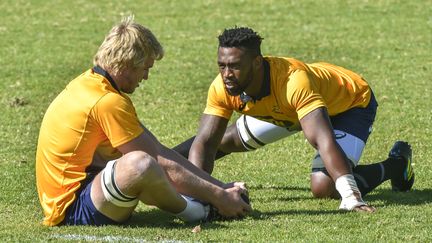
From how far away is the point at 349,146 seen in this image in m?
9.46

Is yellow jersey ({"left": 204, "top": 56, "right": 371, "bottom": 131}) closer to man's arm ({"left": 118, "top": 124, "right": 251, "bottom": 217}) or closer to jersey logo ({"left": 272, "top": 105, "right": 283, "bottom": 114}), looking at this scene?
jersey logo ({"left": 272, "top": 105, "right": 283, "bottom": 114})

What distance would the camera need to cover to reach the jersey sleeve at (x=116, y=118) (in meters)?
7.61

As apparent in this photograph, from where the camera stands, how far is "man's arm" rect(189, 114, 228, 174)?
30.6ft

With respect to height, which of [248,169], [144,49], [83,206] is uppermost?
[144,49]

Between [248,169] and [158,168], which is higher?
[158,168]

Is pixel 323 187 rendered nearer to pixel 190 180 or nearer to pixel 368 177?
pixel 368 177

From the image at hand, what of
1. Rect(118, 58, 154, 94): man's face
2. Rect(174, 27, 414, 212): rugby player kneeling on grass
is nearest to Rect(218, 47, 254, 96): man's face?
Rect(174, 27, 414, 212): rugby player kneeling on grass

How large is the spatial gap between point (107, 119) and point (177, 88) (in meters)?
7.60

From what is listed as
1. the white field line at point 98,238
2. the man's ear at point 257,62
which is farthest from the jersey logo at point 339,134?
the white field line at point 98,238

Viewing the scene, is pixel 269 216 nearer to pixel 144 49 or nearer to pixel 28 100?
pixel 144 49

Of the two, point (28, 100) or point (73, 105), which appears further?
point (28, 100)

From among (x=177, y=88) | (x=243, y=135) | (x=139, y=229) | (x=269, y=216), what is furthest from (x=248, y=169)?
(x=177, y=88)

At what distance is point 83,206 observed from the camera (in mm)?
7828

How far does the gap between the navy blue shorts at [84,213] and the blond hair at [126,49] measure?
890 millimetres
